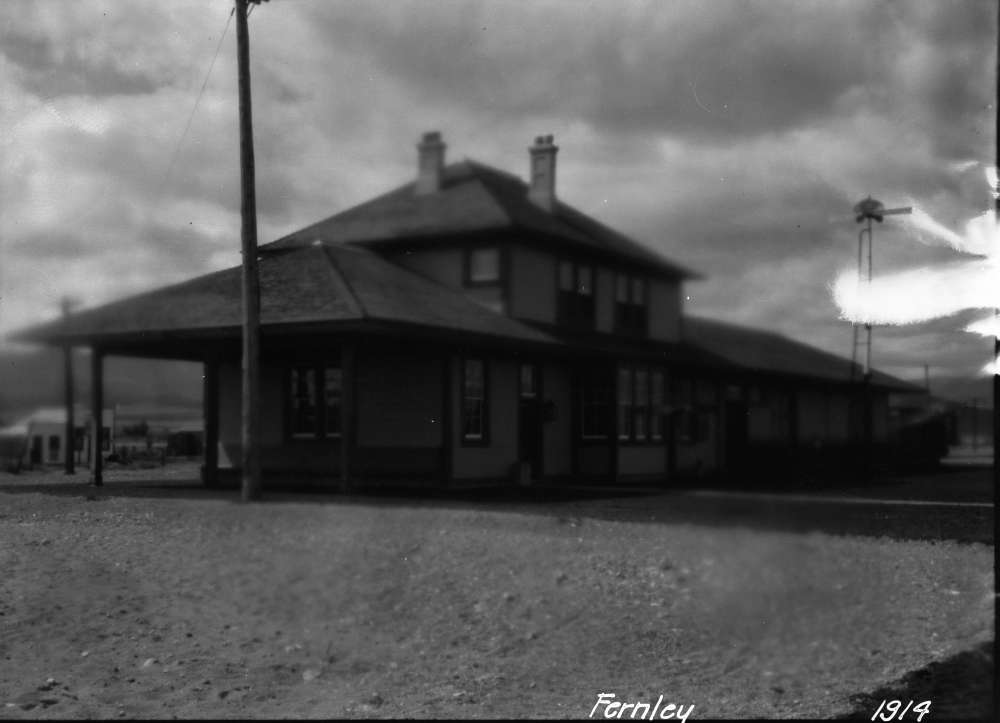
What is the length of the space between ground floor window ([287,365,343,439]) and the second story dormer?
36.2 feet

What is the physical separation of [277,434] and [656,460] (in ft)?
40.3

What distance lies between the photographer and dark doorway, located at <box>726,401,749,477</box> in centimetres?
675

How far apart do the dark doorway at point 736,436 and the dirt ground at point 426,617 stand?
1.41ft

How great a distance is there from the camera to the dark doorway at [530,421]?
14.5 metres

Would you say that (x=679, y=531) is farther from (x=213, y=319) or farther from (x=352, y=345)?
(x=352, y=345)

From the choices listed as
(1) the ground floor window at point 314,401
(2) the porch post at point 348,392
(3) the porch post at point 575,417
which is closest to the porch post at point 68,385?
(3) the porch post at point 575,417

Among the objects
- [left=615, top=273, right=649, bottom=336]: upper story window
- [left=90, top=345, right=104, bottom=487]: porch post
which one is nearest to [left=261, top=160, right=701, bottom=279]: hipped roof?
[left=615, top=273, right=649, bottom=336]: upper story window

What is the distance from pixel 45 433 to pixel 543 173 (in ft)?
9.46

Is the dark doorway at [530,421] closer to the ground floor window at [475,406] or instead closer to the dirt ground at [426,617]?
the ground floor window at [475,406]

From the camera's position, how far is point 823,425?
312 inches

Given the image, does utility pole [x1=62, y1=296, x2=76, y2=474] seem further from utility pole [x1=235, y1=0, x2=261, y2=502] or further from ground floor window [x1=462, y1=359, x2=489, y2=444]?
ground floor window [x1=462, y1=359, x2=489, y2=444]

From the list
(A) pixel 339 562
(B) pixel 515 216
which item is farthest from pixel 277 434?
(B) pixel 515 216

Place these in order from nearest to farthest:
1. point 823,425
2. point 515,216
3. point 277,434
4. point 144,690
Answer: point 515,216
point 144,690
point 823,425
point 277,434

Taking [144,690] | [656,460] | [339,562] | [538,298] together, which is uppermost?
[538,298]
